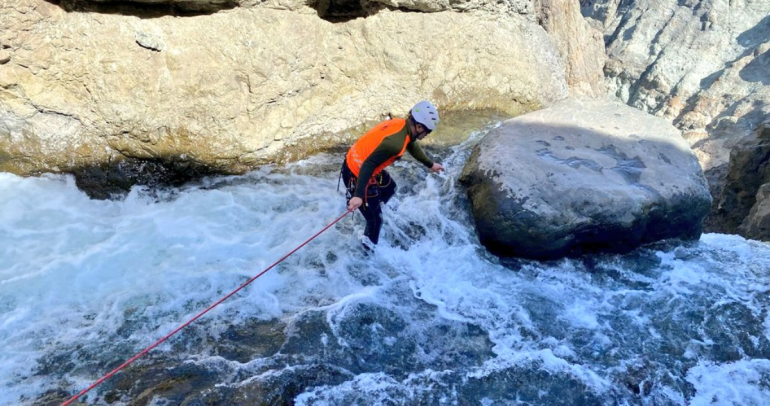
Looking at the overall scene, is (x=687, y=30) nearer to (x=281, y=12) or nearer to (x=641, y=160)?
(x=641, y=160)

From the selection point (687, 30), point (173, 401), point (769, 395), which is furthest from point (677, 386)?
point (687, 30)

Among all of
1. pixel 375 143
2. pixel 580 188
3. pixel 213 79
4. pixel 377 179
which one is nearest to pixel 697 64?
pixel 580 188

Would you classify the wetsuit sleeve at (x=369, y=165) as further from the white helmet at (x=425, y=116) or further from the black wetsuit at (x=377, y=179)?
the white helmet at (x=425, y=116)

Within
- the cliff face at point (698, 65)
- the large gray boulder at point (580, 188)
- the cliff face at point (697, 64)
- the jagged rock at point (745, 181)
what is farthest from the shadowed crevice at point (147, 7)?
the cliff face at point (697, 64)

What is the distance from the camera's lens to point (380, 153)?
394cm

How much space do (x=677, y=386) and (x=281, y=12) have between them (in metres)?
5.76

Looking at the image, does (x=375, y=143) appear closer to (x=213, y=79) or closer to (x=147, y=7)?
(x=213, y=79)

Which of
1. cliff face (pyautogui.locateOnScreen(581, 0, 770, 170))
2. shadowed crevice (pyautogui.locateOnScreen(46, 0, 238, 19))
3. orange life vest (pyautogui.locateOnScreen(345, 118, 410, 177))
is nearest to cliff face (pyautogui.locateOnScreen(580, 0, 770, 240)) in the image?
cliff face (pyautogui.locateOnScreen(581, 0, 770, 170))

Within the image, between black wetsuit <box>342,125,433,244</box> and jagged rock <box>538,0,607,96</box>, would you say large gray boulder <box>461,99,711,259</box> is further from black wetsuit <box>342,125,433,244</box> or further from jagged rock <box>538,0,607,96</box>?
jagged rock <box>538,0,607,96</box>

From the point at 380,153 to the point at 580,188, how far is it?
2070 mm

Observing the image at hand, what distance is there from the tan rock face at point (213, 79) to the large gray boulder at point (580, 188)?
2121 mm

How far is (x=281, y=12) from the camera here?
6.05 m

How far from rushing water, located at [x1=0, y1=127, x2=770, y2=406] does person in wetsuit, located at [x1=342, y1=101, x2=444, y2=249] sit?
0.70 metres

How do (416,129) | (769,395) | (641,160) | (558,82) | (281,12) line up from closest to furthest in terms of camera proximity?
(769,395), (416,129), (641,160), (281,12), (558,82)
